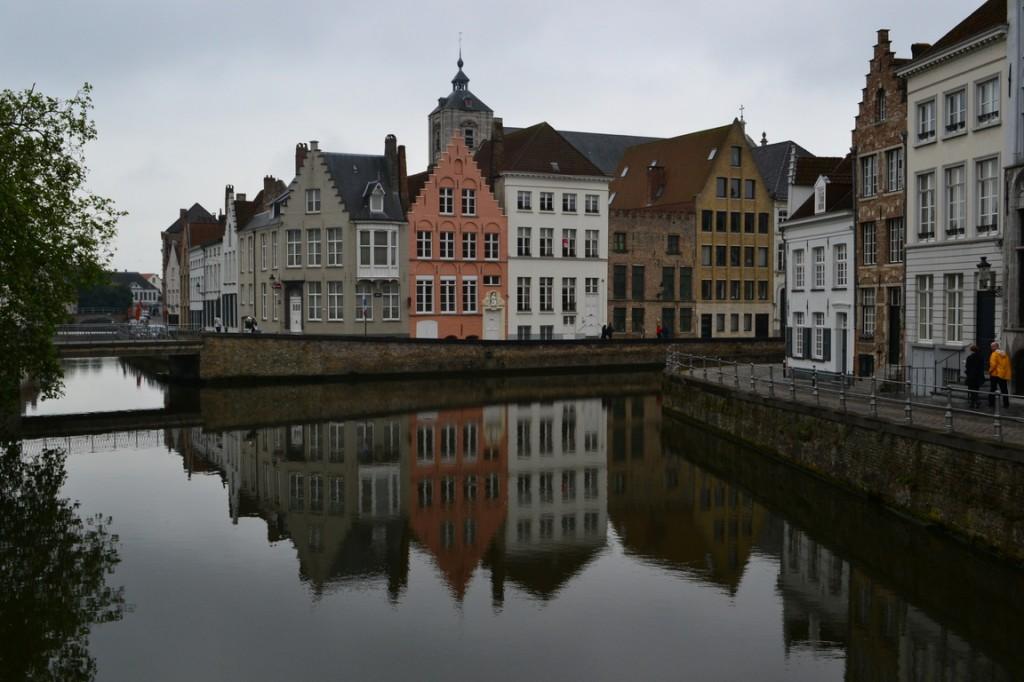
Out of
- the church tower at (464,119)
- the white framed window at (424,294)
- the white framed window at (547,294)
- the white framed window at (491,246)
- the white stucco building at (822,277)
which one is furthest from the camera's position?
the church tower at (464,119)

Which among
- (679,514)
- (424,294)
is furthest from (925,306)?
(424,294)

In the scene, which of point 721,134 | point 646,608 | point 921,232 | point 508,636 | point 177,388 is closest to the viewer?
point 508,636

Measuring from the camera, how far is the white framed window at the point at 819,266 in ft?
121

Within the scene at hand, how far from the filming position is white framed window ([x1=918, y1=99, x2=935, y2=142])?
29.0 metres

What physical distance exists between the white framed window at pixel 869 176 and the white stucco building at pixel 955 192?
2.21m

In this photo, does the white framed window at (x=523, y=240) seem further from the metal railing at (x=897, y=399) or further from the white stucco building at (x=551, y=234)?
the metal railing at (x=897, y=399)

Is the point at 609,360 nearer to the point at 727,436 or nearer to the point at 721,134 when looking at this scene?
the point at 721,134

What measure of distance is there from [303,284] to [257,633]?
146 ft

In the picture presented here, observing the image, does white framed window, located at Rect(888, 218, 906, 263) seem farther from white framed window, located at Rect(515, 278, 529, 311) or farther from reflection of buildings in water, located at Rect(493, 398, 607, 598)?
white framed window, located at Rect(515, 278, 529, 311)

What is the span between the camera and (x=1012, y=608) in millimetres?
15234

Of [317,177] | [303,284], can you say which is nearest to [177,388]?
[303,284]

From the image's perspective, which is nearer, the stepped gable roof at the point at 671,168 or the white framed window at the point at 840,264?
the white framed window at the point at 840,264

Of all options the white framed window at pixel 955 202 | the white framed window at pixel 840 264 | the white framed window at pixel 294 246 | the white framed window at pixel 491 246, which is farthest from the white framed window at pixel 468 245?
the white framed window at pixel 955 202

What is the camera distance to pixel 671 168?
68.6 m
